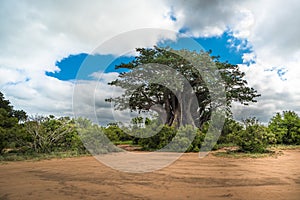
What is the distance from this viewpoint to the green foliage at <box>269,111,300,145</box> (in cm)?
1636

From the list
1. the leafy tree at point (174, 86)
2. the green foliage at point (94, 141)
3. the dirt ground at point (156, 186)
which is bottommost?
the dirt ground at point (156, 186)

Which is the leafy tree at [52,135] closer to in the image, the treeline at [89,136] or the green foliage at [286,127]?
the treeline at [89,136]

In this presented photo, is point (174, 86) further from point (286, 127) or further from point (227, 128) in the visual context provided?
point (286, 127)

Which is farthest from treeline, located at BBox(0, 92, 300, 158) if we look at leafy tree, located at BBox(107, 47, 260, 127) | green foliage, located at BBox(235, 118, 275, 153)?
leafy tree, located at BBox(107, 47, 260, 127)

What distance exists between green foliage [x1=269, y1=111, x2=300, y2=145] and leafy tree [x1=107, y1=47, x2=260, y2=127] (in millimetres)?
2294

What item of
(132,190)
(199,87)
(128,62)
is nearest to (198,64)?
(199,87)

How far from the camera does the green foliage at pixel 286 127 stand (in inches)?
644

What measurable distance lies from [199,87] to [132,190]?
14476 mm

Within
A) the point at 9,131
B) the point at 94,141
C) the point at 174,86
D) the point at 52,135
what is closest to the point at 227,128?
the point at 174,86

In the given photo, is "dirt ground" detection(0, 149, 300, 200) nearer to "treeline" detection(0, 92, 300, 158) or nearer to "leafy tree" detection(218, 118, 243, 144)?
"treeline" detection(0, 92, 300, 158)

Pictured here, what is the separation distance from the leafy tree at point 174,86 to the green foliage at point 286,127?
229cm

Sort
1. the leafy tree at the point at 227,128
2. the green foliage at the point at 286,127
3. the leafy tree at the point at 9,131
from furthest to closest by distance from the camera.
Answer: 1. the green foliage at the point at 286,127
2. the leafy tree at the point at 227,128
3. the leafy tree at the point at 9,131

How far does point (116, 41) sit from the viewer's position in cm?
903

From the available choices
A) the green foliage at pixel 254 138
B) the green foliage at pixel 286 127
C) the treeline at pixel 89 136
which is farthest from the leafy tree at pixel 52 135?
the green foliage at pixel 286 127
